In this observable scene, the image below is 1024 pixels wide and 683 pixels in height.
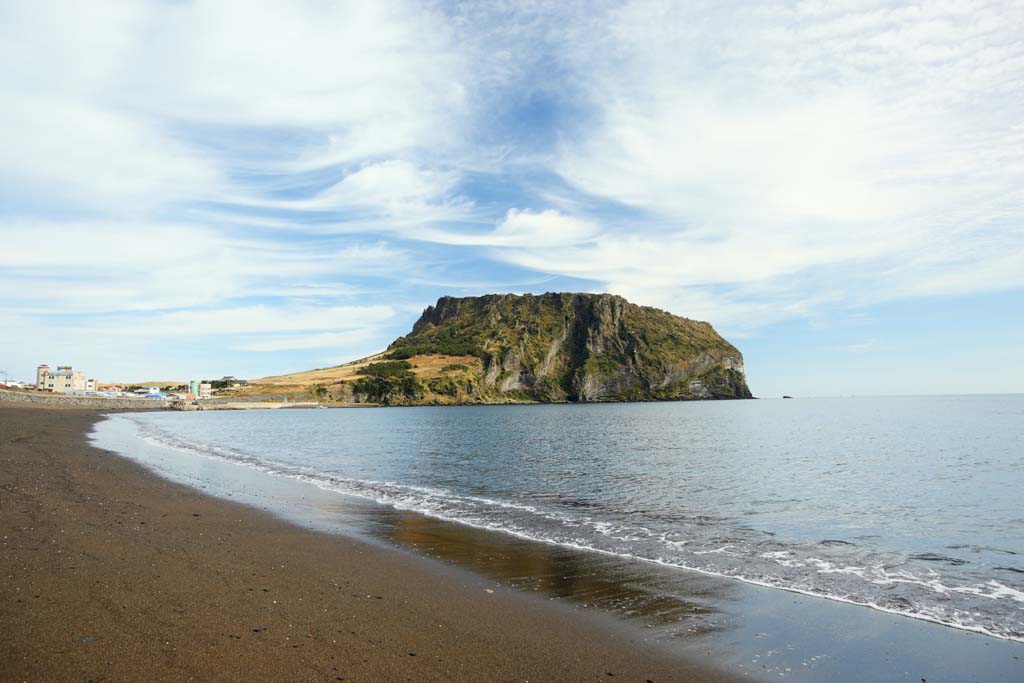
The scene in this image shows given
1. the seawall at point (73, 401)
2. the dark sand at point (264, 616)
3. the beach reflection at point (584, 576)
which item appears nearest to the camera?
the dark sand at point (264, 616)

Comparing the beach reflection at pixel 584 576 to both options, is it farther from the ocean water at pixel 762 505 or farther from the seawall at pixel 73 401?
the seawall at pixel 73 401

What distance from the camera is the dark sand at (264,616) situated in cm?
812

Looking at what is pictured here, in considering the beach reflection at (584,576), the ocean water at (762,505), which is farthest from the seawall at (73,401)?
the beach reflection at (584,576)

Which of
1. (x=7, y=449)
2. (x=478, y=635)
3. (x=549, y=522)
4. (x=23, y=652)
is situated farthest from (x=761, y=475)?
(x=7, y=449)

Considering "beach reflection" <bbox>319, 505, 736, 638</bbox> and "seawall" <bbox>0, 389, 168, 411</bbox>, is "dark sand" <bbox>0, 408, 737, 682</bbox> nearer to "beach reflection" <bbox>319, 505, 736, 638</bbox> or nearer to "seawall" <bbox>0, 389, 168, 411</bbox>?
"beach reflection" <bbox>319, 505, 736, 638</bbox>

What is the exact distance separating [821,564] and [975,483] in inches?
926

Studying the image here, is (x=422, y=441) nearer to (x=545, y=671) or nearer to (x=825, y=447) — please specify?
(x=825, y=447)

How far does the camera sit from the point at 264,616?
1019 cm

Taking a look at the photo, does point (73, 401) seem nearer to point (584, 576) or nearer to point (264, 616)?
point (264, 616)

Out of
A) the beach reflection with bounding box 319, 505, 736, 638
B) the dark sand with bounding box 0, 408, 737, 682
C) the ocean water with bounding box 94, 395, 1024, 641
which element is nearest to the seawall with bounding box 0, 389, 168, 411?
the ocean water with bounding box 94, 395, 1024, 641

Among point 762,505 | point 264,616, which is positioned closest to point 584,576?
point 264,616

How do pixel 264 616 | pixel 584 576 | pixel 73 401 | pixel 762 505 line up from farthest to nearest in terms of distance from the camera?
pixel 73 401, pixel 762 505, pixel 584 576, pixel 264 616

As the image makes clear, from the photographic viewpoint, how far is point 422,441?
216ft

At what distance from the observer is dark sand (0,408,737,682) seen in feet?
26.7
